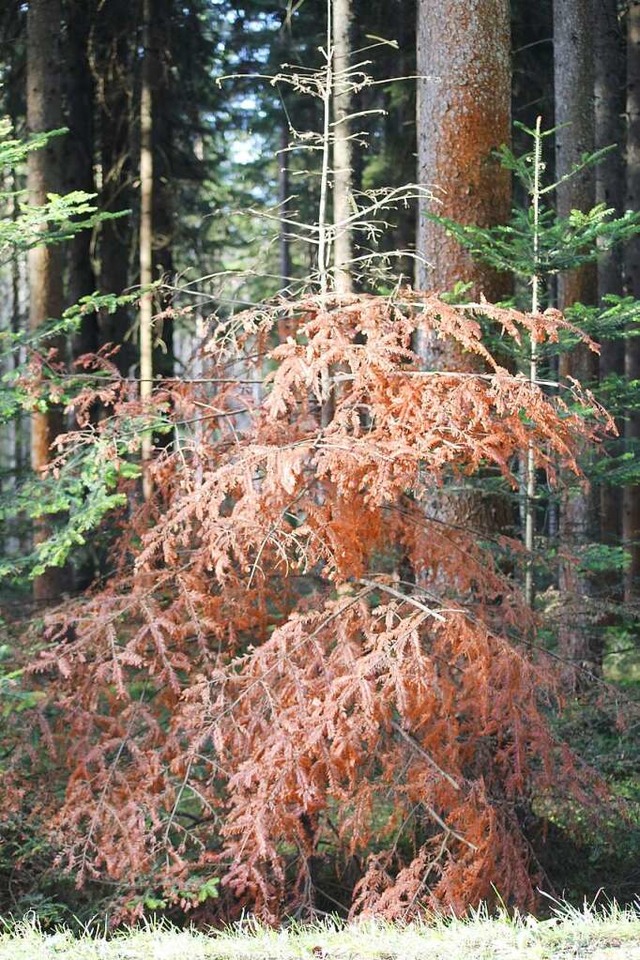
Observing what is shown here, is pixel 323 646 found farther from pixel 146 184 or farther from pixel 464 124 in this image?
pixel 146 184

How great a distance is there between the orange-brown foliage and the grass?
490mm

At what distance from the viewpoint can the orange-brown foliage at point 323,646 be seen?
16.3ft

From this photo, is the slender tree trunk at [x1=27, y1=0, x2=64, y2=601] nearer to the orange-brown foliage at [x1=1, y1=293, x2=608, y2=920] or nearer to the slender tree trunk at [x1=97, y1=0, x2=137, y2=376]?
the slender tree trunk at [x1=97, y1=0, x2=137, y2=376]

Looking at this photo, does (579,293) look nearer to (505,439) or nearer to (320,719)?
(505,439)

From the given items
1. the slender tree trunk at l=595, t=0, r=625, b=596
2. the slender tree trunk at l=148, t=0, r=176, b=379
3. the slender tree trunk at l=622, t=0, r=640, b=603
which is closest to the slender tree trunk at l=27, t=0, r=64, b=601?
the slender tree trunk at l=148, t=0, r=176, b=379

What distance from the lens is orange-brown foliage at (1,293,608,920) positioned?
16.3ft

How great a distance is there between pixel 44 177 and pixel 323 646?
22.3 feet

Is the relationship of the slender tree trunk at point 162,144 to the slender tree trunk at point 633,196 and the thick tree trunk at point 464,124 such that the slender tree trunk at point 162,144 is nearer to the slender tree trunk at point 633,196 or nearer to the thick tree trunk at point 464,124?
the slender tree trunk at point 633,196

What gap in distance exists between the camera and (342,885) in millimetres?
6527

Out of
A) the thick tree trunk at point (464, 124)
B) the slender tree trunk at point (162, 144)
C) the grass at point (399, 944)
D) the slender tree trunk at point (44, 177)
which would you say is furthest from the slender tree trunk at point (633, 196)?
the grass at point (399, 944)

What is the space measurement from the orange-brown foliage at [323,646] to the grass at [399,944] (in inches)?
19.3

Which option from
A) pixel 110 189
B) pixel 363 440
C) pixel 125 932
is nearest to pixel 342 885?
pixel 125 932

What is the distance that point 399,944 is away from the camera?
4.39m

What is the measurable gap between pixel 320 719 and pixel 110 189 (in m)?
12.0
